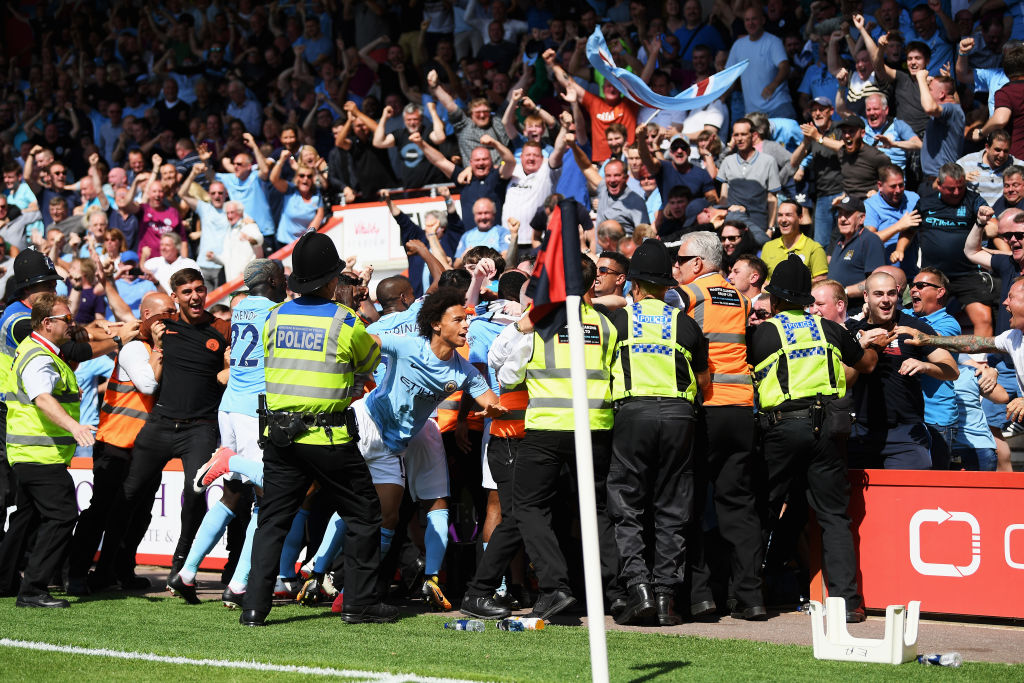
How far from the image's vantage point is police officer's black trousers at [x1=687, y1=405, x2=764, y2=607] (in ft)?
26.4

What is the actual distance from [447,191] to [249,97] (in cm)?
621

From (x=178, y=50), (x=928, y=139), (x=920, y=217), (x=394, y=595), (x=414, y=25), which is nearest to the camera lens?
(x=394, y=595)

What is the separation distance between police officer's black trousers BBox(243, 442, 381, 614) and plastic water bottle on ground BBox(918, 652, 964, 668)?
3.32 meters

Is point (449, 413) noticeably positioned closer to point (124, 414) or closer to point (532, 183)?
point (124, 414)

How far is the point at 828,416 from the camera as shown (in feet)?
25.9

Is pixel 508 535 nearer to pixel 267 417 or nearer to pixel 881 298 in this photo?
pixel 267 417

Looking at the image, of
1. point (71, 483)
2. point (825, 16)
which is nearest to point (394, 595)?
point (71, 483)

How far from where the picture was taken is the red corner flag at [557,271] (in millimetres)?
5785

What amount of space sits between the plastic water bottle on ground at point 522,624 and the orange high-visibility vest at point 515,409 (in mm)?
1225

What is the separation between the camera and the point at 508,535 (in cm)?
780

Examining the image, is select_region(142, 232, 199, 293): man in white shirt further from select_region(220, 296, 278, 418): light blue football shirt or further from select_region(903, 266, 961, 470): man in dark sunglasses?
select_region(903, 266, 961, 470): man in dark sunglasses

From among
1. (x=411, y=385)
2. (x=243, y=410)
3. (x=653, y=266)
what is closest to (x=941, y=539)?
(x=653, y=266)

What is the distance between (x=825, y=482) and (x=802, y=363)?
78 cm

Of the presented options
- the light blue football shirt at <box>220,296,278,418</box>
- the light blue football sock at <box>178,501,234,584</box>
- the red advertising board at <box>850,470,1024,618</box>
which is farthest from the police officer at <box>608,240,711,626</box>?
the light blue football shirt at <box>220,296,278,418</box>
